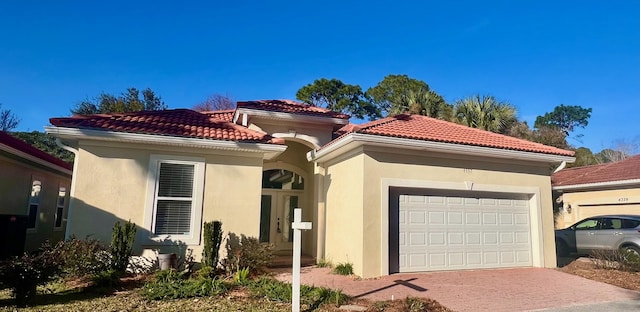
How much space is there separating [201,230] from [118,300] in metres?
3.39

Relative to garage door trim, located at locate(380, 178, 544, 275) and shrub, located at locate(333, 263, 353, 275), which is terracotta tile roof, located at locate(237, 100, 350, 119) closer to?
garage door trim, located at locate(380, 178, 544, 275)

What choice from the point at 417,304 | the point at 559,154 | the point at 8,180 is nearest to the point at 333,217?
the point at 417,304

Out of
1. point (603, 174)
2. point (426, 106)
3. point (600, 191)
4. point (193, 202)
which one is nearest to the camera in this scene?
point (193, 202)

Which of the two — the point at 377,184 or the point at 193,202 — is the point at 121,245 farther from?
the point at 377,184

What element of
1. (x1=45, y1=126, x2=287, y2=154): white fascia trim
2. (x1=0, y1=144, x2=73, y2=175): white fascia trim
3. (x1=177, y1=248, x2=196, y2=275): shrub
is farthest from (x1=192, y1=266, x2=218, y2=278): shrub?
(x1=0, y1=144, x2=73, y2=175): white fascia trim

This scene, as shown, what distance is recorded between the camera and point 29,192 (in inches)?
485

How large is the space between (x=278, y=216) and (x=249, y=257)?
479cm

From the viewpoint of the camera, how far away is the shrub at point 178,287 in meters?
7.18

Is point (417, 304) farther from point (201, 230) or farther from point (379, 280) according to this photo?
point (201, 230)

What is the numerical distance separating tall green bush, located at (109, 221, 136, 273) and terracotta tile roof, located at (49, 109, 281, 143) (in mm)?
2425

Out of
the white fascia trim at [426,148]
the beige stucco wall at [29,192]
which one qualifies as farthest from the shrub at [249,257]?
the beige stucco wall at [29,192]

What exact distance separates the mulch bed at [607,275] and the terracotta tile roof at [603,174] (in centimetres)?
668

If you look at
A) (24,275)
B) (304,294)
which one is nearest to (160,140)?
(24,275)

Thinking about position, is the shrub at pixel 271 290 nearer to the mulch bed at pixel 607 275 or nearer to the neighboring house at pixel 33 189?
the neighboring house at pixel 33 189
